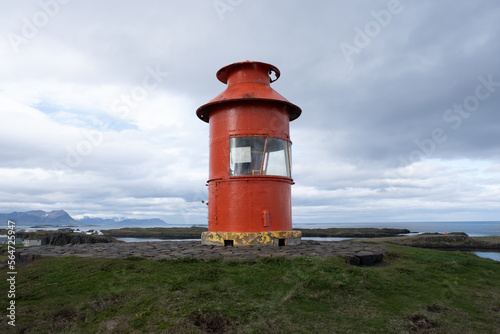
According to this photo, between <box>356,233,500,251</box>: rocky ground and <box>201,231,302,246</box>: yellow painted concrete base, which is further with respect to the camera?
<box>356,233,500,251</box>: rocky ground

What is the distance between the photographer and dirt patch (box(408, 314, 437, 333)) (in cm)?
422

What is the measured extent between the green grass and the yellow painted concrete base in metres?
2.68

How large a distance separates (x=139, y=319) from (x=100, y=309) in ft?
2.34

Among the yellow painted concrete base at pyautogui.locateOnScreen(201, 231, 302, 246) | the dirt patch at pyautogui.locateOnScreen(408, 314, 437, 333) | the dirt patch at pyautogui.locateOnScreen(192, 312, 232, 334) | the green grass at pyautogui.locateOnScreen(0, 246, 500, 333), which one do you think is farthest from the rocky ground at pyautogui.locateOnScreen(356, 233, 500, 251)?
the dirt patch at pyautogui.locateOnScreen(192, 312, 232, 334)

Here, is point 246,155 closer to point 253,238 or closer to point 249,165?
point 249,165

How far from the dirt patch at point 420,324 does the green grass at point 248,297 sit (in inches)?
0.6

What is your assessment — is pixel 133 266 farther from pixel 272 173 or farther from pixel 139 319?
pixel 272 173

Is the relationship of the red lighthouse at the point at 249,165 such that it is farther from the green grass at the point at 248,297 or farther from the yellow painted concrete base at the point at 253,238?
the green grass at the point at 248,297

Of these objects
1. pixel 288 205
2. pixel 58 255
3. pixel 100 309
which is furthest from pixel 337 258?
pixel 58 255

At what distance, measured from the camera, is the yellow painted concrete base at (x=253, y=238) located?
9.07 m

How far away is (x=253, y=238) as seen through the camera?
29.8ft

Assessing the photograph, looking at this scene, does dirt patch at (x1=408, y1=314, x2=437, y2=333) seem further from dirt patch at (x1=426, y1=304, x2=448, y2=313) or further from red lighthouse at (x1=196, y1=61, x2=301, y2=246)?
red lighthouse at (x1=196, y1=61, x2=301, y2=246)

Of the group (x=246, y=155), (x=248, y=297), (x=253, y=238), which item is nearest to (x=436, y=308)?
(x=248, y=297)

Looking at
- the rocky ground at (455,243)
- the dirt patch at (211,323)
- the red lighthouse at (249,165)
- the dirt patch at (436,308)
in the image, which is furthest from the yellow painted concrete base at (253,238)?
the rocky ground at (455,243)
